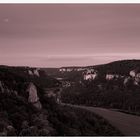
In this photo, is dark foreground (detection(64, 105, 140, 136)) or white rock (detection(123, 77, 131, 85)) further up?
white rock (detection(123, 77, 131, 85))

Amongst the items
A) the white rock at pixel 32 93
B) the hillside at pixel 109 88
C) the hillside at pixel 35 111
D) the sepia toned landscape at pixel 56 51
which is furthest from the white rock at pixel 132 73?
the white rock at pixel 32 93

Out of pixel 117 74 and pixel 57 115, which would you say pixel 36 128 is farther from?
pixel 117 74

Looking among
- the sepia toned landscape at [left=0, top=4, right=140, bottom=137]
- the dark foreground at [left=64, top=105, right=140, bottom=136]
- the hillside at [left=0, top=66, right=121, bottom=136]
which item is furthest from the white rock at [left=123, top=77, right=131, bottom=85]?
the sepia toned landscape at [left=0, top=4, right=140, bottom=137]

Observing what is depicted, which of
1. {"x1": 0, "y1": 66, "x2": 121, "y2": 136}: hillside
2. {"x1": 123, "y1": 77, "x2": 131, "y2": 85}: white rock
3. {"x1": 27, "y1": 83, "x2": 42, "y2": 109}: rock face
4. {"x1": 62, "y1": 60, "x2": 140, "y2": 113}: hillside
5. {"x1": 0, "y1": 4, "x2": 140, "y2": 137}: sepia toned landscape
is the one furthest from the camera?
{"x1": 123, "y1": 77, "x2": 131, "y2": 85}: white rock

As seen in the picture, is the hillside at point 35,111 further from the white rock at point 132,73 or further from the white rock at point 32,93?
the white rock at point 132,73

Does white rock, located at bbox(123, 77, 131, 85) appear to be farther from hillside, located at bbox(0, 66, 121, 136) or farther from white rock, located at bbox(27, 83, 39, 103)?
white rock, located at bbox(27, 83, 39, 103)

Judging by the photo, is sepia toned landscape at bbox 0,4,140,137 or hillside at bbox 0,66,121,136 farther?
sepia toned landscape at bbox 0,4,140,137

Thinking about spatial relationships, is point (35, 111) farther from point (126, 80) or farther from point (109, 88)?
point (109, 88)
